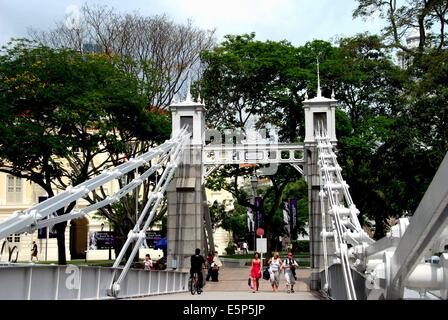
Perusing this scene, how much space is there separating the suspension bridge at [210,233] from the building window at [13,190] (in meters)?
24.5

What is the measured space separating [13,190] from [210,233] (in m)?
30.3

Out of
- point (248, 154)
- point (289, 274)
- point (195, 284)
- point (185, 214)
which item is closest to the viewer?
point (195, 284)

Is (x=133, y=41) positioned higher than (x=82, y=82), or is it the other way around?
(x=133, y=41)

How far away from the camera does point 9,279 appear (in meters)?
8.78

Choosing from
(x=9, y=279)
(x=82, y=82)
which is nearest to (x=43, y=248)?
(x=82, y=82)

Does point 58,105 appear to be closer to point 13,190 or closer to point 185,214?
point 185,214

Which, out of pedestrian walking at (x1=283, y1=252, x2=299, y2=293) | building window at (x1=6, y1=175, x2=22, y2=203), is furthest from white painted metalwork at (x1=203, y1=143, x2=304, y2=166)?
building window at (x1=6, y1=175, x2=22, y2=203)

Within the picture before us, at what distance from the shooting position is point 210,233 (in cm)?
2533

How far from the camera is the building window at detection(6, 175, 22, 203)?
5088 cm

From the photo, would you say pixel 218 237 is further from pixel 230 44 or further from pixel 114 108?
pixel 114 108

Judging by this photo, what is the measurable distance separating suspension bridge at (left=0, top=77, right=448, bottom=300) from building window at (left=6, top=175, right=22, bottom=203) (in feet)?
80.4

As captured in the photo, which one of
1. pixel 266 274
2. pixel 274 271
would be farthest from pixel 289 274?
pixel 266 274

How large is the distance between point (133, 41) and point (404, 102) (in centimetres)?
1320

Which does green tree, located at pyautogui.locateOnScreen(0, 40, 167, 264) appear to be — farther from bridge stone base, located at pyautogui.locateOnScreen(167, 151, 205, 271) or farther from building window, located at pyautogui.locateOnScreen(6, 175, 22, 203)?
building window, located at pyautogui.locateOnScreen(6, 175, 22, 203)
